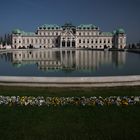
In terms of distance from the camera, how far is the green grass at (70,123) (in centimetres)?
681

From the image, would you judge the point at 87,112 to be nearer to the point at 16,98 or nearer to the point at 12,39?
the point at 16,98

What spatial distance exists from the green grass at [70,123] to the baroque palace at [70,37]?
102329 millimetres

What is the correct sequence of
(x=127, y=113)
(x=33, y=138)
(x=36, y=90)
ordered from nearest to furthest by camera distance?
(x=33, y=138)
(x=127, y=113)
(x=36, y=90)

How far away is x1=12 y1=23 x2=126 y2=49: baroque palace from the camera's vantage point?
366 feet

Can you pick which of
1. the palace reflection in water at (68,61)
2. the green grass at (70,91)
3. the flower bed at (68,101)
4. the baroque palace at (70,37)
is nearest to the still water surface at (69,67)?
the palace reflection in water at (68,61)

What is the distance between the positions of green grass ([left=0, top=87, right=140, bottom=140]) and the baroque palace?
336 feet

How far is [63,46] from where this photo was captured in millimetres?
110688

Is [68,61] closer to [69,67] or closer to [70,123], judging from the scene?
[69,67]

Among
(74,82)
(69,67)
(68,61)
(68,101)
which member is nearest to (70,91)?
(74,82)

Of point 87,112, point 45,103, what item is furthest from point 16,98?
point 87,112

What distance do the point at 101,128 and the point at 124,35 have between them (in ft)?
356

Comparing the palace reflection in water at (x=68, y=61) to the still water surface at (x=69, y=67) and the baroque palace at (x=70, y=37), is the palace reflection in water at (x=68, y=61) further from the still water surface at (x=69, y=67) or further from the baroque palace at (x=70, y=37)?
the baroque palace at (x=70, y=37)

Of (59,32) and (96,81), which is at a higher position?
(59,32)

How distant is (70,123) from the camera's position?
7664mm
